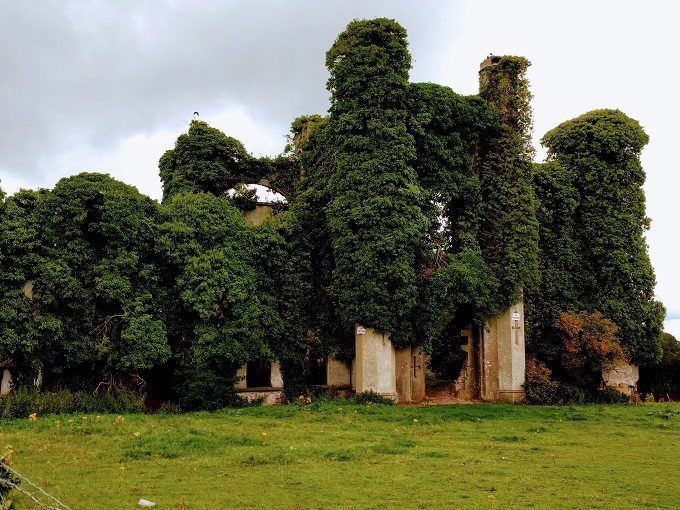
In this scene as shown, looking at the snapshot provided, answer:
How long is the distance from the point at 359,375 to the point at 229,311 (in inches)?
192

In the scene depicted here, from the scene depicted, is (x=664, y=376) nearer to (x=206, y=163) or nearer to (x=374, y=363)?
(x=374, y=363)

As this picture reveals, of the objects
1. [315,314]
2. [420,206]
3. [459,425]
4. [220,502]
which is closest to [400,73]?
[420,206]

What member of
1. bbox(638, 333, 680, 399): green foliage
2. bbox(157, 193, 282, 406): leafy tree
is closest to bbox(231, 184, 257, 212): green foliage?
bbox(157, 193, 282, 406): leafy tree

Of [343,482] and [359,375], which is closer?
[343,482]

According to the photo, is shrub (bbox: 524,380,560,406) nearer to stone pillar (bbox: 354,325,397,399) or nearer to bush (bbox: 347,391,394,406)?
stone pillar (bbox: 354,325,397,399)

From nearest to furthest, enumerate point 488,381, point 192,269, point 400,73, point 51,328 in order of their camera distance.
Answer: point 51,328
point 192,269
point 400,73
point 488,381

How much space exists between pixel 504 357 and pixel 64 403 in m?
15.5

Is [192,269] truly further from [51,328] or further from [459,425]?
[459,425]

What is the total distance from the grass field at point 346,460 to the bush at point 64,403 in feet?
5.03

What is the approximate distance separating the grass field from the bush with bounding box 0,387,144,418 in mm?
1532

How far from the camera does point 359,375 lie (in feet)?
78.1

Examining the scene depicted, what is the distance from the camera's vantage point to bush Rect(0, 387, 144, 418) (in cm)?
1859

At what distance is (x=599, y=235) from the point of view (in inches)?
1137

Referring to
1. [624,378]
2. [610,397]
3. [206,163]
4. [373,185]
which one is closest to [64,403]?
[373,185]
